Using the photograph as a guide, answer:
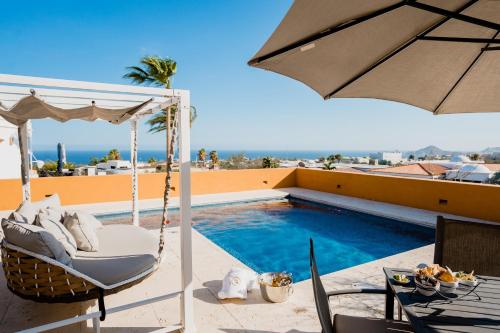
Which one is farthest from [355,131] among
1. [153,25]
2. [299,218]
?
[299,218]

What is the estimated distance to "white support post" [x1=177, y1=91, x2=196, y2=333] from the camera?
97.7 inches

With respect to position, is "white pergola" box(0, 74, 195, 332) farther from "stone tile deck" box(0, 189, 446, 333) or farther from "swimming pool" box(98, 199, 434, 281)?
"swimming pool" box(98, 199, 434, 281)

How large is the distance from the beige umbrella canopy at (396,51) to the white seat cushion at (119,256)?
2043 mm

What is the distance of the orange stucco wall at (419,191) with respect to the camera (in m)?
6.56

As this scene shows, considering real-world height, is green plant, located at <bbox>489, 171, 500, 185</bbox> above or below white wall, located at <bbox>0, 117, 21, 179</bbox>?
below

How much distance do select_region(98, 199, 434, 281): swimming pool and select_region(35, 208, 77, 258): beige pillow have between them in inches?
115

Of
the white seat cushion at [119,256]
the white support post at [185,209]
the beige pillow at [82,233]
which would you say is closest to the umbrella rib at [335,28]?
the white support post at [185,209]

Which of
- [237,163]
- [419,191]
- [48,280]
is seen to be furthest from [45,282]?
[237,163]

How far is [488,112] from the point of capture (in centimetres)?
252

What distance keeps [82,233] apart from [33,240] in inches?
33.9

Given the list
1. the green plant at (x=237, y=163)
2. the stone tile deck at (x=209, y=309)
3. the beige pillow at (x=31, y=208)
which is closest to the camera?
the stone tile deck at (x=209, y=309)

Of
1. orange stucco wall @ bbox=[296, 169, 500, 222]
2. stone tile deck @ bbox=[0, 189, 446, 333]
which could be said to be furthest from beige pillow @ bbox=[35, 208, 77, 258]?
orange stucco wall @ bbox=[296, 169, 500, 222]

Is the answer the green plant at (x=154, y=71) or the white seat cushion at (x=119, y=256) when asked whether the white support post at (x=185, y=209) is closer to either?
the white seat cushion at (x=119, y=256)

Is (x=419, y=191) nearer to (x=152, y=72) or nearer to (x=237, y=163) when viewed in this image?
(x=152, y=72)
